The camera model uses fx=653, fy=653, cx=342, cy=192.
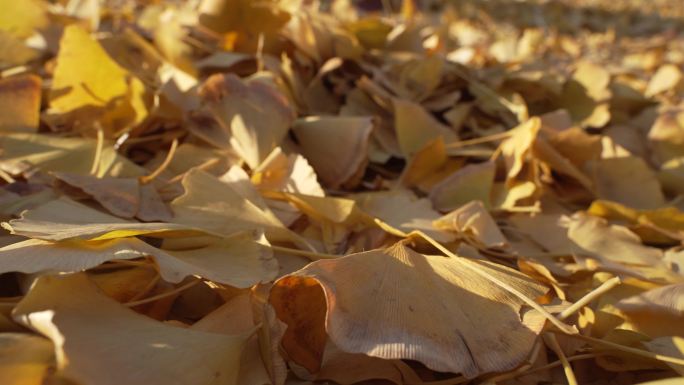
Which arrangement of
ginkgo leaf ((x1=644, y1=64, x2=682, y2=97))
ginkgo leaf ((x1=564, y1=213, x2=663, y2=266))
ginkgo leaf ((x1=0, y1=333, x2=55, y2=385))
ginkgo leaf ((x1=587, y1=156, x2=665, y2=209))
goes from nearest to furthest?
ginkgo leaf ((x1=0, y1=333, x2=55, y2=385)) < ginkgo leaf ((x1=564, y1=213, x2=663, y2=266)) < ginkgo leaf ((x1=587, y1=156, x2=665, y2=209)) < ginkgo leaf ((x1=644, y1=64, x2=682, y2=97))

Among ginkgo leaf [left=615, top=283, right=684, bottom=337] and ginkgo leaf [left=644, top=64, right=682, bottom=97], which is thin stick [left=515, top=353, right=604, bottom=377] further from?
ginkgo leaf [left=644, top=64, right=682, bottom=97]

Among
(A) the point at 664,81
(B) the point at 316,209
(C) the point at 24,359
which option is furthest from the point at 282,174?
(A) the point at 664,81

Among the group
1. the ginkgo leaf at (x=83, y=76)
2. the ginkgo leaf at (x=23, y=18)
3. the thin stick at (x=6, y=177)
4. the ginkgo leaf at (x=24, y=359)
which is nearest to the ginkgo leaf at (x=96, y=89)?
the ginkgo leaf at (x=83, y=76)

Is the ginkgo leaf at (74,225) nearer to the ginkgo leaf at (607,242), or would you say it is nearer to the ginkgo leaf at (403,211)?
the ginkgo leaf at (403,211)

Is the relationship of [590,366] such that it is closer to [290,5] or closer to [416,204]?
[416,204]

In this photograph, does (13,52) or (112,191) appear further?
(13,52)

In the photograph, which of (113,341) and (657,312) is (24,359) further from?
(657,312)

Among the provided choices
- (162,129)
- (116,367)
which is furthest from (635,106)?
(116,367)

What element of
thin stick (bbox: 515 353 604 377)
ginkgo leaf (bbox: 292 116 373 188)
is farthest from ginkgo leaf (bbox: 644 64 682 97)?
thin stick (bbox: 515 353 604 377)
